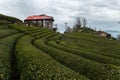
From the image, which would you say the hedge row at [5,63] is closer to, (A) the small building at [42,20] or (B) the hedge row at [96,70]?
(B) the hedge row at [96,70]

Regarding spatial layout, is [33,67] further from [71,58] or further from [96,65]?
[71,58]

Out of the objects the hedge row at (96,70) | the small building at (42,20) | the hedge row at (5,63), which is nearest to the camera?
the hedge row at (5,63)

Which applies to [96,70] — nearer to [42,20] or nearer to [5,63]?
[5,63]

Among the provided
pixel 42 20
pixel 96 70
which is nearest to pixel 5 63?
pixel 96 70

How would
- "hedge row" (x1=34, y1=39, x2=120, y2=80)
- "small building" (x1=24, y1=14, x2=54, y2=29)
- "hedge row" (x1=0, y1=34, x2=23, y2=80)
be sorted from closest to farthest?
"hedge row" (x1=0, y1=34, x2=23, y2=80)
"hedge row" (x1=34, y1=39, x2=120, y2=80)
"small building" (x1=24, y1=14, x2=54, y2=29)

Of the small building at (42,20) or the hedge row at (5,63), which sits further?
the small building at (42,20)

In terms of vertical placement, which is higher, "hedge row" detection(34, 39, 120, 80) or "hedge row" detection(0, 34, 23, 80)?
"hedge row" detection(0, 34, 23, 80)

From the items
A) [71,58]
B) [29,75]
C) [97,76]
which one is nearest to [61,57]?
[71,58]

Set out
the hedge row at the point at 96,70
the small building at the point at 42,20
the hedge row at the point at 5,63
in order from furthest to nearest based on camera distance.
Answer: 1. the small building at the point at 42,20
2. the hedge row at the point at 96,70
3. the hedge row at the point at 5,63

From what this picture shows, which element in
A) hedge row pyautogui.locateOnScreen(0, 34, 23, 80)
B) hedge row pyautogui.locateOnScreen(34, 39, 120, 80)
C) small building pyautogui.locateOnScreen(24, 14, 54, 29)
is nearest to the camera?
hedge row pyautogui.locateOnScreen(0, 34, 23, 80)

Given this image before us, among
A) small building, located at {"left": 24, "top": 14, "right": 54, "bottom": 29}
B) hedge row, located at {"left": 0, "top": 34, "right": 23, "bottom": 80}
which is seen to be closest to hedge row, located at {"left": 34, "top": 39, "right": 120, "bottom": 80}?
hedge row, located at {"left": 0, "top": 34, "right": 23, "bottom": 80}

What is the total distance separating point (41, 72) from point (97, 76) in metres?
6.14

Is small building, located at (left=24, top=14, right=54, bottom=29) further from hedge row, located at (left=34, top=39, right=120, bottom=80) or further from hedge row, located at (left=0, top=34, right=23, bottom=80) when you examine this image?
hedge row, located at (left=34, top=39, right=120, bottom=80)

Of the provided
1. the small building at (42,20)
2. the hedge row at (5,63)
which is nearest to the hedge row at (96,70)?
the hedge row at (5,63)
